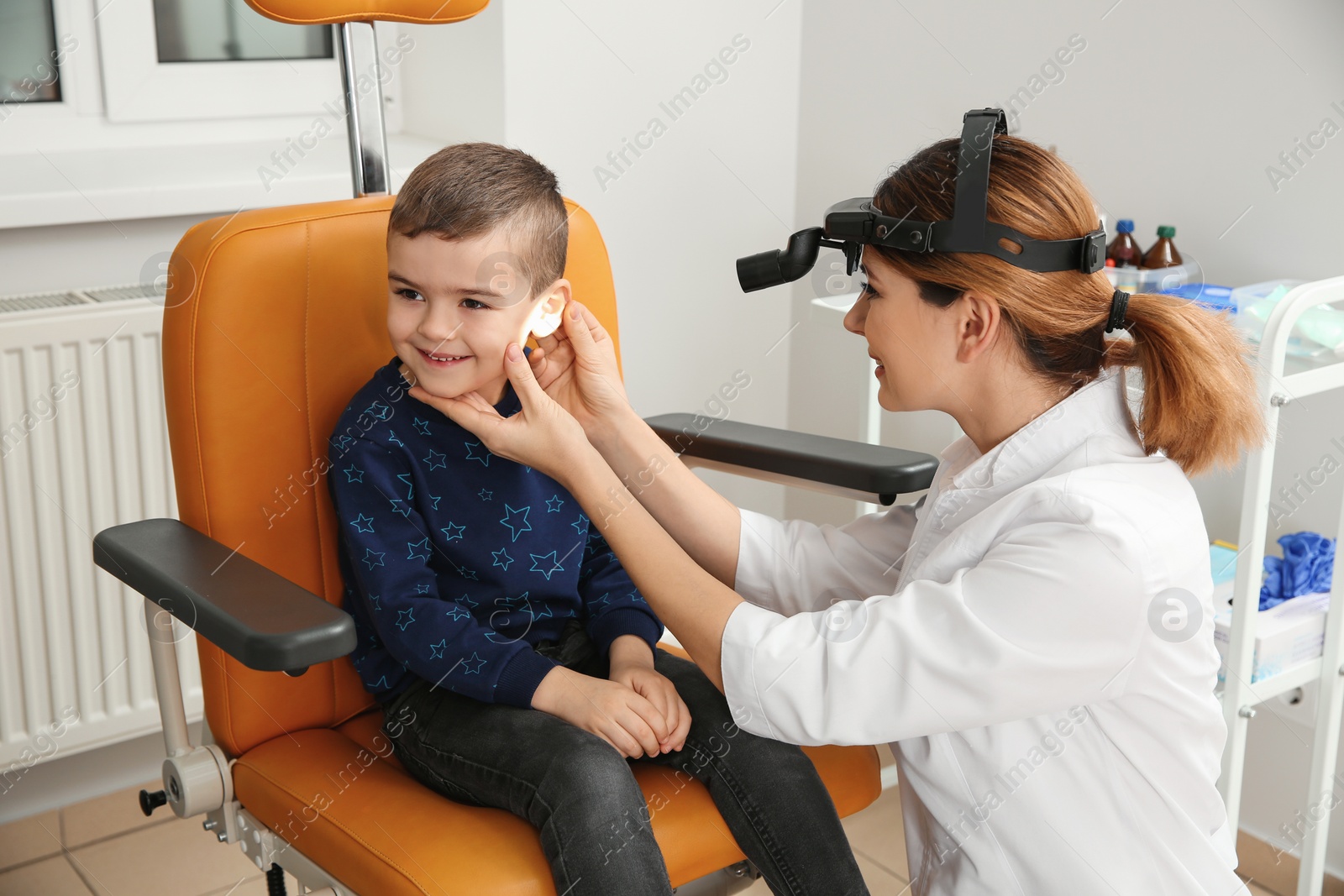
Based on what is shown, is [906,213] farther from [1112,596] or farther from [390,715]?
[390,715]

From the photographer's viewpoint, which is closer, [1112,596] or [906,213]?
[1112,596]

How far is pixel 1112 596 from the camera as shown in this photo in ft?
3.07

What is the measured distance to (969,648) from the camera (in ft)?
3.11

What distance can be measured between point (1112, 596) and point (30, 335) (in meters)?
1.49

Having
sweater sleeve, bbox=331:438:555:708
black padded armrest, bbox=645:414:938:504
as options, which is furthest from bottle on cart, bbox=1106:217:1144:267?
sweater sleeve, bbox=331:438:555:708

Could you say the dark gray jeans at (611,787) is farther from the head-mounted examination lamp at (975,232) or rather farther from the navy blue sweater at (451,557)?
the head-mounted examination lamp at (975,232)

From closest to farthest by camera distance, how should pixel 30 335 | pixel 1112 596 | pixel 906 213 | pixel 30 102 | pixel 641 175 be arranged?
pixel 1112 596 → pixel 906 213 → pixel 30 335 → pixel 30 102 → pixel 641 175

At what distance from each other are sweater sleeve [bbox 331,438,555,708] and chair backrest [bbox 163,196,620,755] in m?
0.07

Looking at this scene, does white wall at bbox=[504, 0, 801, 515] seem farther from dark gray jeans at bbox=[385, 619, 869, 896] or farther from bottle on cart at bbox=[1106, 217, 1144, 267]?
dark gray jeans at bbox=[385, 619, 869, 896]

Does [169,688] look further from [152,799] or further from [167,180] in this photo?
[167,180]

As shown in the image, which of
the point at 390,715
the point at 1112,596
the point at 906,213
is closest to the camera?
the point at 1112,596

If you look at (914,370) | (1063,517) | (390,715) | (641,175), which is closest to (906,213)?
(914,370)

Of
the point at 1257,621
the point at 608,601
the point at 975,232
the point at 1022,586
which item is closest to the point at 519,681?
the point at 608,601

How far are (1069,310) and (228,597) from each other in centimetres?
73
